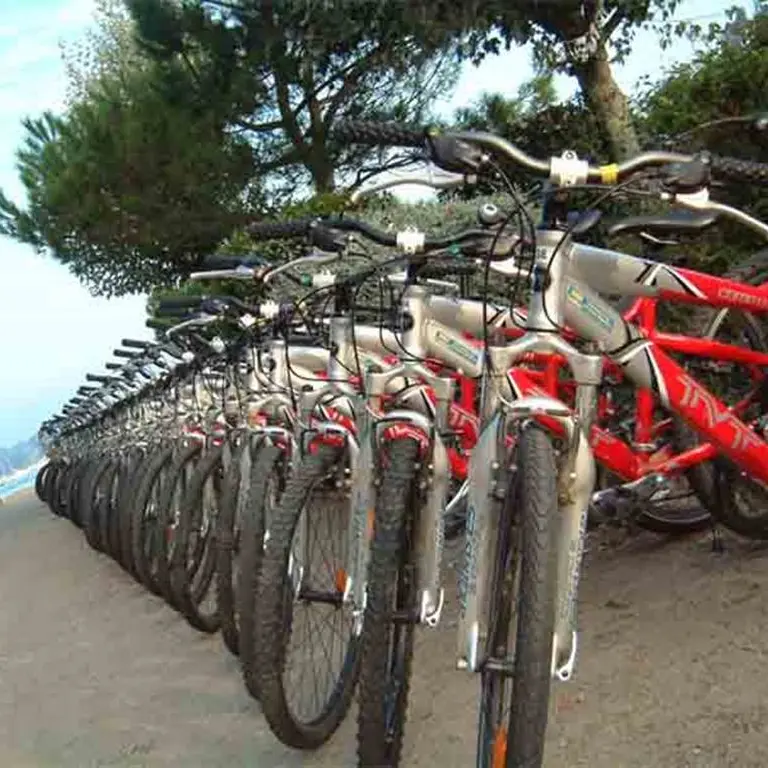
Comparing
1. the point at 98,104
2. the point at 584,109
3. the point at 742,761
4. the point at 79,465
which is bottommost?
the point at 742,761

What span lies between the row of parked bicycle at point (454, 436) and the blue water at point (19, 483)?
1058 centimetres

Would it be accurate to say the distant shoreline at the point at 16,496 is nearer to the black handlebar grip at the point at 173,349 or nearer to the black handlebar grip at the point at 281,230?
the black handlebar grip at the point at 173,349

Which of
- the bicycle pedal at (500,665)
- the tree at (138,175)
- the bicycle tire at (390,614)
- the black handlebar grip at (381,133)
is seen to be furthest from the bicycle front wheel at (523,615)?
the tree at (138,175)

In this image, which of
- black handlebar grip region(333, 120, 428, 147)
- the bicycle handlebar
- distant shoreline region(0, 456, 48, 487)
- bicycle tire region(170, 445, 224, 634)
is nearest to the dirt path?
bicycle tire region(170, 445, 224, 634)

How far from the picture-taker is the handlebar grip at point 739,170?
2.47 m

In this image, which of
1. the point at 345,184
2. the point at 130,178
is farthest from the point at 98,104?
the point at 345,184

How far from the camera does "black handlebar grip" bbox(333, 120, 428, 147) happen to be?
2412 mm

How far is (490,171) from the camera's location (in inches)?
93.2

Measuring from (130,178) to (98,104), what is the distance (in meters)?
0.97

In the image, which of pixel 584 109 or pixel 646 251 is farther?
pixel 584 109

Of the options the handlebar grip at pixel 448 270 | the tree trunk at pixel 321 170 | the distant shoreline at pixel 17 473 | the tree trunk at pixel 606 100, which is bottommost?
the distant shoreline at pixel 17 473

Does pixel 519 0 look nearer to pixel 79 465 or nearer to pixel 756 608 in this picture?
pixel 79 465

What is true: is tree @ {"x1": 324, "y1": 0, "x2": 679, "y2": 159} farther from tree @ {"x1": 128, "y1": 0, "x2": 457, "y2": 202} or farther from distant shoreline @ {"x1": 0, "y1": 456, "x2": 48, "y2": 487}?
distant shoreline @ {"x1": 0, "y1": 456, "x2": 48, "y2": 487}

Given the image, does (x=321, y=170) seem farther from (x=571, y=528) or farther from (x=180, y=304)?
(x=571, y=528)
